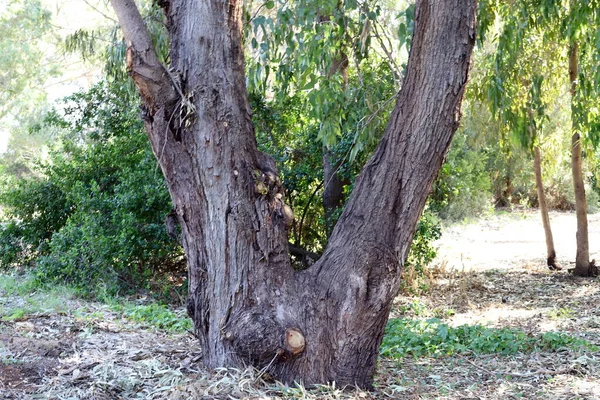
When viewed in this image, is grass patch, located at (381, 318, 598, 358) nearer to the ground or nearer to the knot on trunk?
the ground

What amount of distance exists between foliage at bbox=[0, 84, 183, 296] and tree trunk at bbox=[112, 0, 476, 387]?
12.6 feet

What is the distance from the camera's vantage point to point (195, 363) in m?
4.54

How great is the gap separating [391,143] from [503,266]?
27.9ft

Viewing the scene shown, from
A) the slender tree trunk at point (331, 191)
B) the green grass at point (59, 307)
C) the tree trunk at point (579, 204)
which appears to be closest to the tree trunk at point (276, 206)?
the green grass at point (59, 307)

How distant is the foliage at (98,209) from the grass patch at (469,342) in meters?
3.56

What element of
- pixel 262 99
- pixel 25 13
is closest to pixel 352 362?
pixel 262 99

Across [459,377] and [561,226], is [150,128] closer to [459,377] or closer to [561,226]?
[459,377]

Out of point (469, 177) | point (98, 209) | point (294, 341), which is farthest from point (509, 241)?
point (294, 341)

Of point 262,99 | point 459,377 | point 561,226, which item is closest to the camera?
point 459,377

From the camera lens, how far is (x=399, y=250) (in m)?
4.36

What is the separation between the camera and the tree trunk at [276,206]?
422 centimetres

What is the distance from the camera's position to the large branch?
4.29 m

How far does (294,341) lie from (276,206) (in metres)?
0.84

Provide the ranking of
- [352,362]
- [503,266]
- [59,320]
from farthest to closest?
[503,266] → [59,320] → [352,362]
